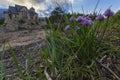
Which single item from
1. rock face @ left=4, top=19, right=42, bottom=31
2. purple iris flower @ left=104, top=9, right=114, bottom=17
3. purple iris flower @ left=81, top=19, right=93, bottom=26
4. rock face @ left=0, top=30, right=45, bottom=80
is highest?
purple iris flower @ left=104, top=9, right=114, bottom=17

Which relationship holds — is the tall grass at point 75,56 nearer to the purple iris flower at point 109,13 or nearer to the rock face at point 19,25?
the purple iris flower at point 109,13

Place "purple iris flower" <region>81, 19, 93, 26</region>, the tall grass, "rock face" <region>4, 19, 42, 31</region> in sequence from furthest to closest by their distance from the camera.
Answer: "rock face" <region>4, 19, 42, 31</region> < "purple iris flower" <region>81, 19, 93, 26</region> < the tall grass

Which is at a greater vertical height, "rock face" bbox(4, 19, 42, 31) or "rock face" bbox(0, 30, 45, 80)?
"rock face" bbox(0, 30, 45, 80)

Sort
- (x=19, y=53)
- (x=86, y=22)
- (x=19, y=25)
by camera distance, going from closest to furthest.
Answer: (x=86, y=22) → (x=19, y=53) → (x=19, y=25)

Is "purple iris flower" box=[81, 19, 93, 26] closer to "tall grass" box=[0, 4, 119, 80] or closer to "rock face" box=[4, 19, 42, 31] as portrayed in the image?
"tall grass" box=[0, 4, 119, 80]

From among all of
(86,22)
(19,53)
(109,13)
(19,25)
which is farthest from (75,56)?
(19,25)

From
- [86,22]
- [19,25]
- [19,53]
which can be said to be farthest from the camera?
[19,25]

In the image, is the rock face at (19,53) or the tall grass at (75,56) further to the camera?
the rock face at (19,53)

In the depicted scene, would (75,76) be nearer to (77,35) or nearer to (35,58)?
(77,35)

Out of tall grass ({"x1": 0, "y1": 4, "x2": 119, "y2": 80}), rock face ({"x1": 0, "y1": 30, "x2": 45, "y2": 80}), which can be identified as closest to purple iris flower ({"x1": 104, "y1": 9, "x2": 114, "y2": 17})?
tall grass ({"x1": 0, "y1": 4, "x2": 119, "y2": 80})

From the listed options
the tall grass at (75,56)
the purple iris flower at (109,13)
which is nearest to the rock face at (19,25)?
the tall grass at (75,56)

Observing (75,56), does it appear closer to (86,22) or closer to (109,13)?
(86,22)

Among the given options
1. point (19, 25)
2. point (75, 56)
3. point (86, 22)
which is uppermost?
point (86, 22)

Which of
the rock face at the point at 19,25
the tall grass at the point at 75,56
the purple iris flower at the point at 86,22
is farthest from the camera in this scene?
the rock face at the point at 19,25
